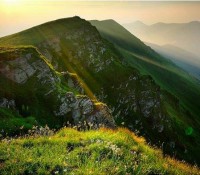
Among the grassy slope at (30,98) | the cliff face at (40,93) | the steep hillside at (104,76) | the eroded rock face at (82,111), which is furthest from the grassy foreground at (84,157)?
the steep hillside at (104,76)

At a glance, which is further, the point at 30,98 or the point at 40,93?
the point at 40,93

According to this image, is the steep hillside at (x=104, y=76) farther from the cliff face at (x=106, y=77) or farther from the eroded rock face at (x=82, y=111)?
the eroded rock face at (x=82, y=111)

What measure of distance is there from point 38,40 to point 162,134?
49.8 m

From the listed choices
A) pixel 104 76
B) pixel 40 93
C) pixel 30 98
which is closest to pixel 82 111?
pixel 40 93

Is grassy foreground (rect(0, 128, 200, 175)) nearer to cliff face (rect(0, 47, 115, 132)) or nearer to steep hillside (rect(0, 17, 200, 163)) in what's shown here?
cliff face (rect(0, 47, 115, 132))

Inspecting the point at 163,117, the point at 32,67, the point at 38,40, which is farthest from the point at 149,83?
the point at 32,67

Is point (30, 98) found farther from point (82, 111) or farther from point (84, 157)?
point (84, 157)

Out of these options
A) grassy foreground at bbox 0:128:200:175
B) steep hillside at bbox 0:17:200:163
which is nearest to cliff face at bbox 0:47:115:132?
grassy foreground at bbox 0:128:200:175

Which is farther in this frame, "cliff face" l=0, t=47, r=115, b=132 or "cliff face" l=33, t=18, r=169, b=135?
"cliff face" l=33, t=18, r=169, b=135

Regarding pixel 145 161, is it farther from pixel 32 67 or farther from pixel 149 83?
pixel 149 83

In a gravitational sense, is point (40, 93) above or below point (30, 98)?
above

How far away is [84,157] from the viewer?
12.7 metres

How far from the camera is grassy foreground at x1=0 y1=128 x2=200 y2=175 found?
38.1ft

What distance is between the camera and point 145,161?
12906 mm
